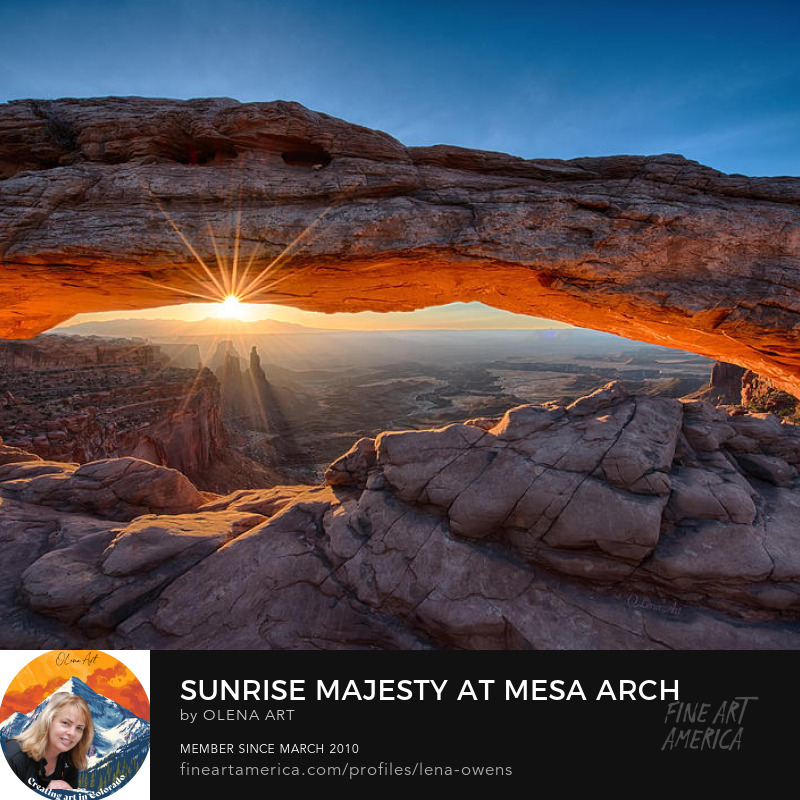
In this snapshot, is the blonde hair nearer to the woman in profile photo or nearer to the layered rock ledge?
the woman in profile photo

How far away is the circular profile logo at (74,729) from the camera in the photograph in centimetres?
526

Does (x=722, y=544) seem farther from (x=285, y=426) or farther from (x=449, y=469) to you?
(x=285, y=426)

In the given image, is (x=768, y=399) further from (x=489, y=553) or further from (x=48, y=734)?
(x=48, y=734)

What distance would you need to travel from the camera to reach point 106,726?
5434 millimetres

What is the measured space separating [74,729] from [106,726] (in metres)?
0.56

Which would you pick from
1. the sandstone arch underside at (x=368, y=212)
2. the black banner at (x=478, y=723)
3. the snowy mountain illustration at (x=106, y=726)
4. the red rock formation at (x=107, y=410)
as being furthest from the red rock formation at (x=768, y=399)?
the red rock formation at (x=107, y=410)

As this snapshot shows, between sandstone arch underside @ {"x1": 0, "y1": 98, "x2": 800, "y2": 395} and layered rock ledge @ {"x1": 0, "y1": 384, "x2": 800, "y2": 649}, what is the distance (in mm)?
4486

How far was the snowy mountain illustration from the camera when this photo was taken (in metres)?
5.37

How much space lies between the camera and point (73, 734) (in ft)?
18.0

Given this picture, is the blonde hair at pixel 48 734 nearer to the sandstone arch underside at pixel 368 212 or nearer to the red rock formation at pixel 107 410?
the sandstone arch underside at pixel 368 212

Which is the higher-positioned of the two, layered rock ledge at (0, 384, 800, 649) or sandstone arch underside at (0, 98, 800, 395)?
sandstone arch underside at (0, 98, 800, 395)

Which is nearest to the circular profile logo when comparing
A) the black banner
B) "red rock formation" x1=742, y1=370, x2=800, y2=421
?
the black banner

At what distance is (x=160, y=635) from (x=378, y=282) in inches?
480

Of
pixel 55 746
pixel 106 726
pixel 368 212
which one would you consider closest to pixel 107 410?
pixel 368 212
